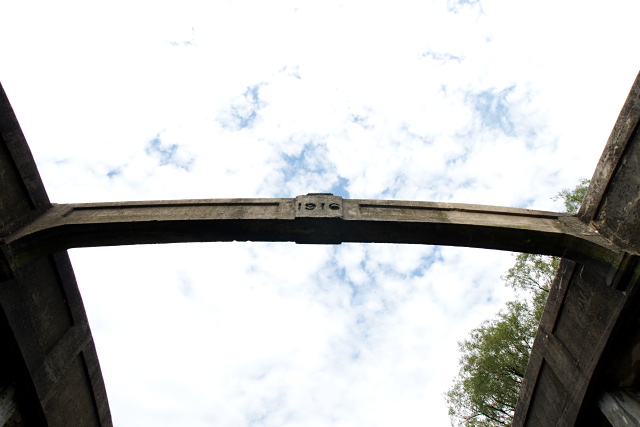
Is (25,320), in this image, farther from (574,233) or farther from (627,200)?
(627,200)

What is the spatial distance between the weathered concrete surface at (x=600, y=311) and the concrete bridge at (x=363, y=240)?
2cm

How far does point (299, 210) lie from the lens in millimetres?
5703

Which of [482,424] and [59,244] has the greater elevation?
[59,244]

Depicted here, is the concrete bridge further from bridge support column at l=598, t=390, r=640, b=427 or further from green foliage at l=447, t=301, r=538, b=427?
green foliage at l=447, t=301, r=538, b=427

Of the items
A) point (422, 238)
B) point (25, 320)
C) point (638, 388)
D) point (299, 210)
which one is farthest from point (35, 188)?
point (638, 388)

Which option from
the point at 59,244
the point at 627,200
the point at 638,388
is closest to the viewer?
the point at 627,200

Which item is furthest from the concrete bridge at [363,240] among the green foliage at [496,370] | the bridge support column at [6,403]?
the green foliage at [496,370]

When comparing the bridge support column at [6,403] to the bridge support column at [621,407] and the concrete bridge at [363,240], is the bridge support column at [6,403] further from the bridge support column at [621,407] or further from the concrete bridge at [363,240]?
the bridge support column at [621,407]

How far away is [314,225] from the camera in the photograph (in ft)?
18.6

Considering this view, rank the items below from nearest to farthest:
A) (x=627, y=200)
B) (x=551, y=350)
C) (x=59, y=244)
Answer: (x=627, y=200) < (x=59, y=244) < (x=551, y=350)

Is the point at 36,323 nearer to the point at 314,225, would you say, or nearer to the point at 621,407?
the point at 314,225

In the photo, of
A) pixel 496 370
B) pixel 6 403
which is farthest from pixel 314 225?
pixel 496 370

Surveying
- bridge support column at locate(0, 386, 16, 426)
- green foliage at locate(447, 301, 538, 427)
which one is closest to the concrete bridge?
bridge support column at locate(0, 386, 16, 426)

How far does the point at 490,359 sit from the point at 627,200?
7135 mm
